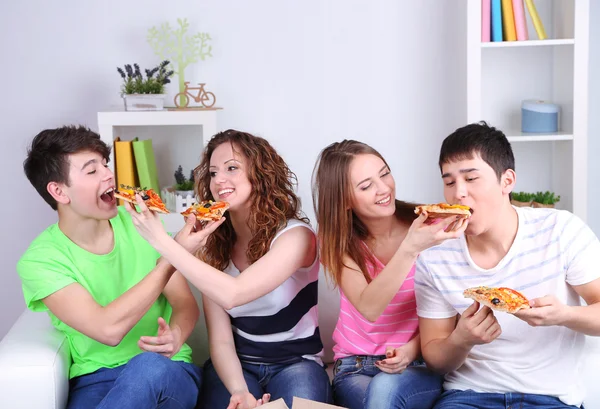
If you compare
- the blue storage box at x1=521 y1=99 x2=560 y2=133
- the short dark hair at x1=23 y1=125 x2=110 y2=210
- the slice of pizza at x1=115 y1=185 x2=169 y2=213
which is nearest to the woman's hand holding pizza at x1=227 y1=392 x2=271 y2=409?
the slice of pizza at x1=115 y1=185 x2=169 y2=213

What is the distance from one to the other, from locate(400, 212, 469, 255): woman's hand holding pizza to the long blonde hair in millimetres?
282

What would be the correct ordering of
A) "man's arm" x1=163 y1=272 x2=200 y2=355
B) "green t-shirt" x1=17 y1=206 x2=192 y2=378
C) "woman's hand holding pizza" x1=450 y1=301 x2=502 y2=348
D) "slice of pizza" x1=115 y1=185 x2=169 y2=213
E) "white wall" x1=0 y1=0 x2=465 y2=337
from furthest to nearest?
"white wall" x1=0 y1=0 x2=465 y2=337, "man's arm" x1=163 y1=272 x2=200 y2=355, "green t-shirt" x1=17 y1=206 x2=192 y2=378, "slice of pizza" x1=115 y1=185 x2=169 y2=213, "woman's hand holding pizza" x1=450 y1=301 x2=502 y2=348

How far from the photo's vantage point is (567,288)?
2.04m

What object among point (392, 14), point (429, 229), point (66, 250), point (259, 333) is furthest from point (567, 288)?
point (392, 14)

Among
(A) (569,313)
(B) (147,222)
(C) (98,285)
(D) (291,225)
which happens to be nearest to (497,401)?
(A) (569,313)

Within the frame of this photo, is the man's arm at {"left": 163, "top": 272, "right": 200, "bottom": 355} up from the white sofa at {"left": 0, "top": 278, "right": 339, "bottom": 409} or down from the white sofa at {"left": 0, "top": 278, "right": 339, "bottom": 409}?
up

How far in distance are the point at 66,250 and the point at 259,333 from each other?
0.63 metres

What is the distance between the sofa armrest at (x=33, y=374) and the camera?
213 cm

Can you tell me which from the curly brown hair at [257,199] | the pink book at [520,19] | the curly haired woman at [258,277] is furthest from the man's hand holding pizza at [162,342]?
the pink book at [520,19]

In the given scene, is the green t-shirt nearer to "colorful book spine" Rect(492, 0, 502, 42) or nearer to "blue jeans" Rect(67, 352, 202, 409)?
"blue jeans" Rect(67, 352, 202, 409)

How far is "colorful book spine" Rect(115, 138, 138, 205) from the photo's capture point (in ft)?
10.4

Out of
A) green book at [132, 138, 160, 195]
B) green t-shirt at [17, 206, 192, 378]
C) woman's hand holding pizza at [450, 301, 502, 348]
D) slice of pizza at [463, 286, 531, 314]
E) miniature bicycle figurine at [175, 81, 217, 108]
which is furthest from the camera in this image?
miniature bicycle figurine at [175, 81, 217, 108]

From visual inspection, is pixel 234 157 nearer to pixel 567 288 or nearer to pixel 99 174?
pixel 99 174

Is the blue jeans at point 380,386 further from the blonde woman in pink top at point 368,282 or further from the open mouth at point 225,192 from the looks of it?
the open mouth at point 225,192
